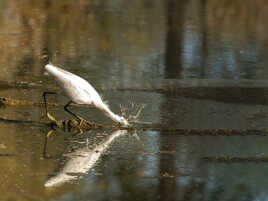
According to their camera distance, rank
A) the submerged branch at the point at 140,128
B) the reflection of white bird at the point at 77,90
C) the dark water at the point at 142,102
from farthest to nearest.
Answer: the submerged branch at the point at 140,128 < the reflection of white bird at the point at 77,90 < the dark water at the point at 142,102

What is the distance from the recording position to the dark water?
5738 millimetres

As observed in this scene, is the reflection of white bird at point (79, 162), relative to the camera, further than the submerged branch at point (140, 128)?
No

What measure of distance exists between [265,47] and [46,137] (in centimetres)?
728

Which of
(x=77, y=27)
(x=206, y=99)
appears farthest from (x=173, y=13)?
(x=206, y=99)

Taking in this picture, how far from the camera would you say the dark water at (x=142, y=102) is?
5.74m

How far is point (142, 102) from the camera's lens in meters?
8.52

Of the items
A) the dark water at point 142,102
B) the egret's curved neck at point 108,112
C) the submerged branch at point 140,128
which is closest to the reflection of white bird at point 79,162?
the dark water at point 142,102

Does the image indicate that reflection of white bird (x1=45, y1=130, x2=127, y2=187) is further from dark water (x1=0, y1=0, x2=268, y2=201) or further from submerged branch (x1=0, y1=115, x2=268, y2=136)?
submerged branch (x1=0, y1=115, x2=268, y2=136)

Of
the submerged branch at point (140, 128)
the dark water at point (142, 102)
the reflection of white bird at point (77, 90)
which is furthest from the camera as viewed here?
the submerged branch at point (140, 128)

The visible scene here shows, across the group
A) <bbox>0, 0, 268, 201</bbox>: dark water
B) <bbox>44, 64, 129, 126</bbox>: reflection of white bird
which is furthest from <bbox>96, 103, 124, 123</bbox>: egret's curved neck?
<bbox>0, 0, 268, 201</bbox>: dark water

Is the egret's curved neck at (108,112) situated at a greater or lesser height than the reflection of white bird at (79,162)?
greater

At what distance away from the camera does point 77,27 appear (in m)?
15.3

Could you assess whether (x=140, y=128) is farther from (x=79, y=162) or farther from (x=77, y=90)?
(x=79, y=162)

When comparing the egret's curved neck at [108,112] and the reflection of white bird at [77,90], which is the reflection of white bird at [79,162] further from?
the reflection of white bird at [77,90]
